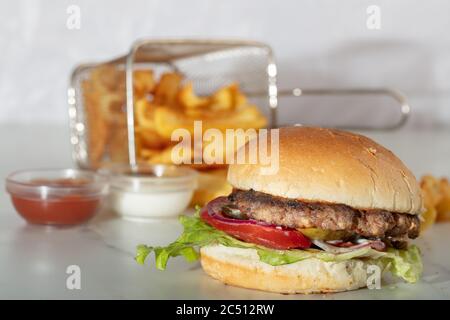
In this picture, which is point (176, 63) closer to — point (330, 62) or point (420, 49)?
point (330, 62)

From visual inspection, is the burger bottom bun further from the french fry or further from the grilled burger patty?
the french fry

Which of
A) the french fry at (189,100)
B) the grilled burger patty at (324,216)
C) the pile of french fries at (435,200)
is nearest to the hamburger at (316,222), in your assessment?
the grilled burger patty at (324,216)

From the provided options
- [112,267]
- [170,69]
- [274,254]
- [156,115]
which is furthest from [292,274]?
[170,69]

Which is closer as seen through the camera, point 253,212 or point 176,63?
point 253,212

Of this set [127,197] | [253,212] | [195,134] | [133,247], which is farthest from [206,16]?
[253,212]

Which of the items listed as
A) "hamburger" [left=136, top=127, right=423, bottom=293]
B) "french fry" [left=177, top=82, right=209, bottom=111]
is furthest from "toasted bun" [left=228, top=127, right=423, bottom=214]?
"french fry" [left=177, top=82, right=209, bottom=111]

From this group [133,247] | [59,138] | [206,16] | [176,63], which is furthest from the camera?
[206,16]

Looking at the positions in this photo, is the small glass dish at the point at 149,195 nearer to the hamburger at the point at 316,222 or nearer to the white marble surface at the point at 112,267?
the white marble surface at the point at 112,267
